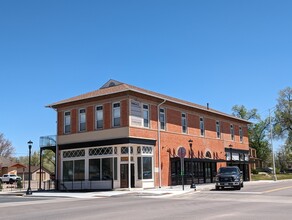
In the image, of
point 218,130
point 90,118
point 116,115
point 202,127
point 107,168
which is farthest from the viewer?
point 218,130

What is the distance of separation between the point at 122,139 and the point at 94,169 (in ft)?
14.0

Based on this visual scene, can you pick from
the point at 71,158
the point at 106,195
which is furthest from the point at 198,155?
the point at 106,195

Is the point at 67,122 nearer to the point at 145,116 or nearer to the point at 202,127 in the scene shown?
the point at 145,116

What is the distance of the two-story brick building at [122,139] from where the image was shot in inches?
1251

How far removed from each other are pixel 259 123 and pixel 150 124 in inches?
2493

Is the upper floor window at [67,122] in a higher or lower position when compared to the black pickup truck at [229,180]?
higher

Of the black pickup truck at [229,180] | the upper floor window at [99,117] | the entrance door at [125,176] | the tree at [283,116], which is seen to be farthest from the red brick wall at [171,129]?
the tree at [283,116]

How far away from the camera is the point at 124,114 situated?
104ft

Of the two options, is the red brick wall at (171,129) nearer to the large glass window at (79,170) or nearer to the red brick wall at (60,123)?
the red brick wall at (60,123)

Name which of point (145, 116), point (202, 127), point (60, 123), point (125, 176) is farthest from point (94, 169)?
point (202, 127)

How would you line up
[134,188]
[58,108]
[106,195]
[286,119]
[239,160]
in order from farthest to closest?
[286,119]
[239,160]
[58,108]
[134,188]
[106,195]

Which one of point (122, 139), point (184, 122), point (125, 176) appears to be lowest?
point (125, 176)

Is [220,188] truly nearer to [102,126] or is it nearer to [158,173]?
[158,173]

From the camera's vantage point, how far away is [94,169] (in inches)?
1300
